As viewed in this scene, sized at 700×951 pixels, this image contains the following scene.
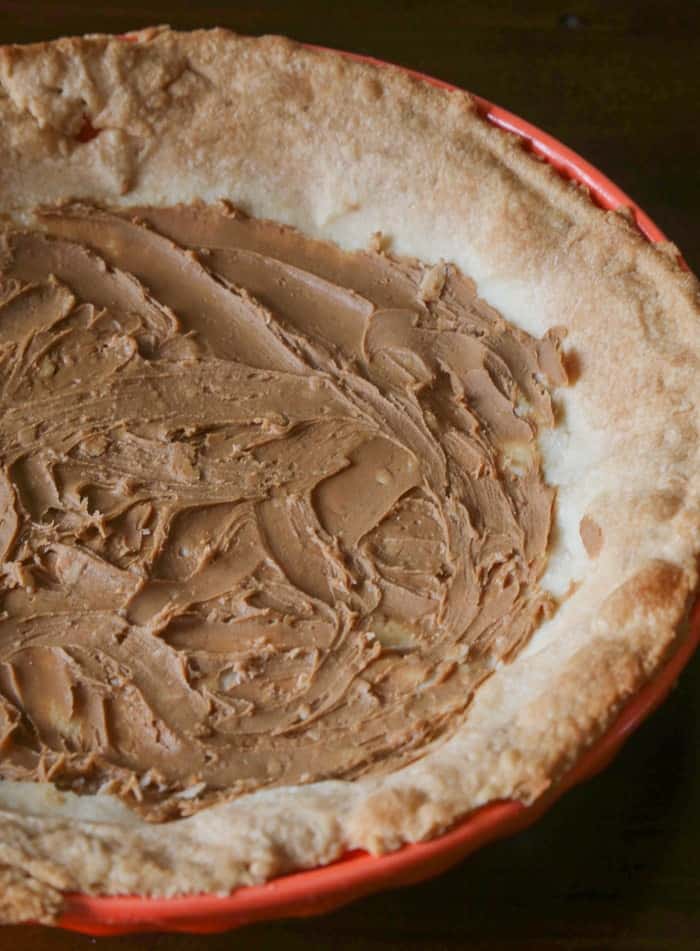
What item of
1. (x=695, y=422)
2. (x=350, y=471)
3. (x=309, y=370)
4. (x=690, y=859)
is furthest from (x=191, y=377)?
(x=690, y=859)

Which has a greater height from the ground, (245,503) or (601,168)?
(601,168)

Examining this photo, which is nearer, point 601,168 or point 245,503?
point 245,503

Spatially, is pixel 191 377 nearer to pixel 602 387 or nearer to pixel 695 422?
pixel 602 387
